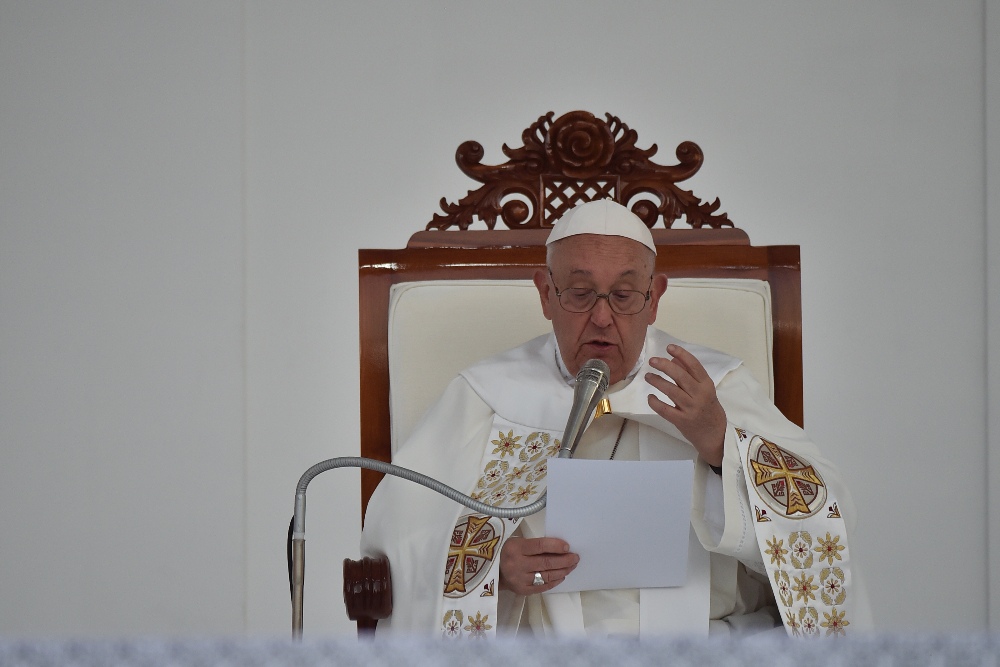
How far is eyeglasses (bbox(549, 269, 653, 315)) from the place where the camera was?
271cm

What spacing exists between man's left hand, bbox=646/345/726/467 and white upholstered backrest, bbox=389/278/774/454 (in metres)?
0.69

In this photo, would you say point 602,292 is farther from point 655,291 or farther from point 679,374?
point 679,374

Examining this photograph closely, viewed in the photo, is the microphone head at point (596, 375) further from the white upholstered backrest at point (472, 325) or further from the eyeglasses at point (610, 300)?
the white upholstered backrest at point (472, 325)

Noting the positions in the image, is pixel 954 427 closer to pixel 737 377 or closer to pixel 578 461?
pixel 737 377

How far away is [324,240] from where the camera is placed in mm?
4852

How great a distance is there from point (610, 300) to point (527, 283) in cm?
49

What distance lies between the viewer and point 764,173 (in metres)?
4.83

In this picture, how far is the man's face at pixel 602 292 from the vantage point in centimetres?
271

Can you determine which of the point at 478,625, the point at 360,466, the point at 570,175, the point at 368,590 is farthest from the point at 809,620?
the point at 570,175

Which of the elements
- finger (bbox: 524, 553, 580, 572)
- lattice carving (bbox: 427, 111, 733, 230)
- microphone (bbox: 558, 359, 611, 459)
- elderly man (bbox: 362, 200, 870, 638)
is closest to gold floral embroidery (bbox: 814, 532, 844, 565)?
elderly man (bbox: 362, 200, 870, 638)

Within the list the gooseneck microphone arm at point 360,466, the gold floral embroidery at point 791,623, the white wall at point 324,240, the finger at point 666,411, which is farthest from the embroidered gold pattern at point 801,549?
the white wall at point 324,240

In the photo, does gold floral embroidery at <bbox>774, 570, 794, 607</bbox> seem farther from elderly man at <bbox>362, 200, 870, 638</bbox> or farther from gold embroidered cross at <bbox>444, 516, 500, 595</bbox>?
gold embroidered cross at <bbox>444, 516, 500, 595</bbox>

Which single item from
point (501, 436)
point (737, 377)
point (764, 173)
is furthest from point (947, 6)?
point (501, 436)

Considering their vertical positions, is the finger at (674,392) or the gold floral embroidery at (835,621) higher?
the finger at (674,392)
